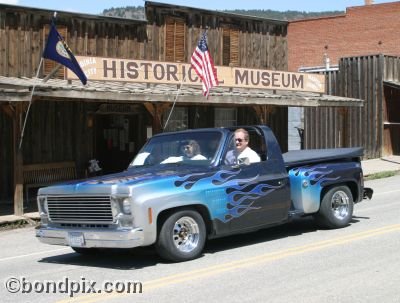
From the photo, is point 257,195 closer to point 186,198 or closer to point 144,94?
point 186,198

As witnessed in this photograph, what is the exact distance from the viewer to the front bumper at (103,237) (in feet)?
25.9

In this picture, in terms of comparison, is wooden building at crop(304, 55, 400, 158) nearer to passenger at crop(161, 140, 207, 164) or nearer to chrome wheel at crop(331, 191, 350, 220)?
chrome wheel at crop(331, 191, 350, 220)

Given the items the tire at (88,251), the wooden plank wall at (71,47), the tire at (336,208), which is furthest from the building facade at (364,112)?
the tire at (88,251)

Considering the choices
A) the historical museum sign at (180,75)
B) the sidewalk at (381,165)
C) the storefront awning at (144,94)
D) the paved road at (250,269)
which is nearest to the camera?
the paved road at (250,269)

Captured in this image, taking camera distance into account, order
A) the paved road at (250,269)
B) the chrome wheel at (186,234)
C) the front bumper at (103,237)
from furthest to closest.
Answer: the chrome wheel at (186,234) < the front bumper at (103,237) < the paved road at (250,269)

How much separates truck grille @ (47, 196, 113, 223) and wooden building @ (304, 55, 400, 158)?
67.2 ft

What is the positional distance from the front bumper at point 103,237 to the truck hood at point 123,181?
484 millimetres

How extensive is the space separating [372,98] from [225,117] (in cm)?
824

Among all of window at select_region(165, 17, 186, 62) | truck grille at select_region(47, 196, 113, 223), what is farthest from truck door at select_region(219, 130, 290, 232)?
window at select_region(165, 17, 186, 62)

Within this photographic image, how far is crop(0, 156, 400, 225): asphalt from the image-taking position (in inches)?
550

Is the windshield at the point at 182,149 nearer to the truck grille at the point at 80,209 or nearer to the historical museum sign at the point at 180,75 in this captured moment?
the truck grille at the point at 80,209

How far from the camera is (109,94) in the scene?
1521 centimetres

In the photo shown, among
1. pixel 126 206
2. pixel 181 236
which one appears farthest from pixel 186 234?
pixel 126 206

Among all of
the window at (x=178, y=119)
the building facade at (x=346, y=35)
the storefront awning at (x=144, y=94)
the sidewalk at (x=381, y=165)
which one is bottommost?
the sidewalk at (x=381, y=165)
